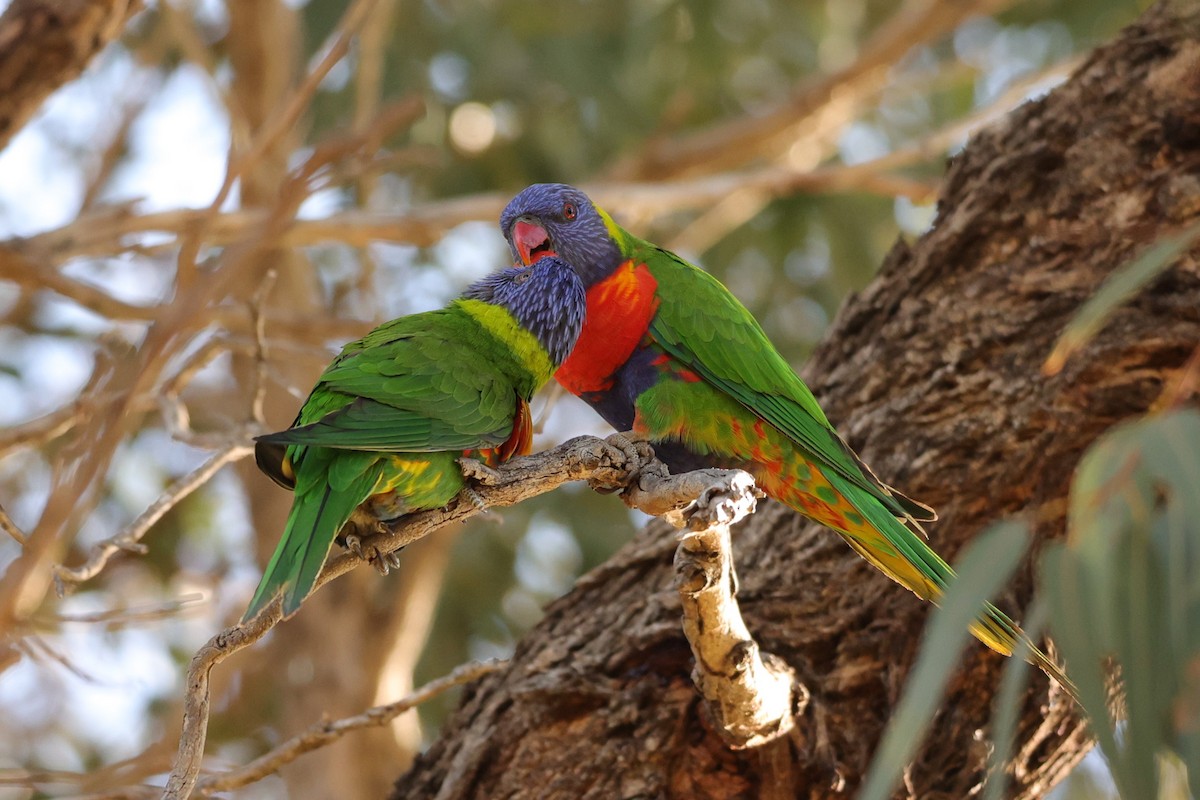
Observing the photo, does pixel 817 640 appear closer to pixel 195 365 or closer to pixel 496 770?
pixel 496 770

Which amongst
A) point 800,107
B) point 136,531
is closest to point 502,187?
point 800,107

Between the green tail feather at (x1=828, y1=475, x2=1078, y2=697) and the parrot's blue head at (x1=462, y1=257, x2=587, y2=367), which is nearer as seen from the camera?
the green tail feather at (x1=828, y1=475, x2=1078, y2=697)

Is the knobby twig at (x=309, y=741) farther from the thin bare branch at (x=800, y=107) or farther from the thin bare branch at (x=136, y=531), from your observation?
the thin bare branch at (x=800, y=107)

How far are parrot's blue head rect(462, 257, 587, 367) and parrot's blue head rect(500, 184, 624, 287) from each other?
1.09 ft

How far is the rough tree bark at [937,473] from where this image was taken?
A: 2.36 m

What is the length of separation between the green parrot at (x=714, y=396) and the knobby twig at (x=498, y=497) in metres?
0.45

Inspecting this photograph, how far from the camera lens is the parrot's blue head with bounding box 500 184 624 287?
9.48 ft

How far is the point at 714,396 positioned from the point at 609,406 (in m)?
0.30

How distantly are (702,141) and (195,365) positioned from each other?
3.89 meters

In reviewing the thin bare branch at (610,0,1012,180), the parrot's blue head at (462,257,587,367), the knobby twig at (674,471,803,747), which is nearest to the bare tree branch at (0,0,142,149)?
the parrot's blue head at (462,257,587,367)

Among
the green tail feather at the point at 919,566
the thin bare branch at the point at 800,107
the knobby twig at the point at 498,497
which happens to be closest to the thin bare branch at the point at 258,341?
the knobby twig at the point at 498,497

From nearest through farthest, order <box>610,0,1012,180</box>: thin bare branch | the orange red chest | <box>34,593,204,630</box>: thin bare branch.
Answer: <box>34,593,204,630</box>: thin bare branch
the orange red chest
<box>610,0,1012,180</box>: thin bare branch

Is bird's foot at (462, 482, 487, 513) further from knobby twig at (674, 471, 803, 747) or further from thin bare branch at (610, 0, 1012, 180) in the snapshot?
thin bare branch at (610, 0, 1012, 180)

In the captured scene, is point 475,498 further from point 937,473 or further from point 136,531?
point 937,473
